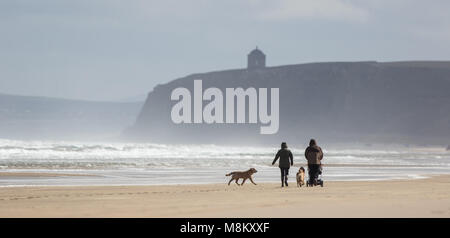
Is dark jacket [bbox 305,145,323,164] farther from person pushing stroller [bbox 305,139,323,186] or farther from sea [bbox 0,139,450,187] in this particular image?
sea [bbox 0,139,450,187]

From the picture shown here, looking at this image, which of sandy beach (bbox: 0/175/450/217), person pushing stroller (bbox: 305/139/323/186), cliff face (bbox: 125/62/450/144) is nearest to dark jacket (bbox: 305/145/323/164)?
person pushing stroller (bbox: 305/139/323/186)

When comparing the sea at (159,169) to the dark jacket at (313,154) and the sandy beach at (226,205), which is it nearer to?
the dark jacket at (313,154)

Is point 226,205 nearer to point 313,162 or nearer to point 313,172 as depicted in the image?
point 313,172

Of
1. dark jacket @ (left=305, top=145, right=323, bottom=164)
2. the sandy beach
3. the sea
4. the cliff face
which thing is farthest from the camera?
the cliff face

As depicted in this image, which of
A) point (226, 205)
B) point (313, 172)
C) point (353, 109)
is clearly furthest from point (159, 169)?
point (353, 109)

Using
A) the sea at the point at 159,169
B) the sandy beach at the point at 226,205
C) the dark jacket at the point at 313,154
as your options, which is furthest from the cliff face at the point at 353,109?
the sandy beach at the point at 226,205

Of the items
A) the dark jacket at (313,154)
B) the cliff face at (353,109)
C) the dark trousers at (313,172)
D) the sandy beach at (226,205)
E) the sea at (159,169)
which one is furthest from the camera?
the cliff face at (353,109)

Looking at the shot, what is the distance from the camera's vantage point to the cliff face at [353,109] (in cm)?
17700

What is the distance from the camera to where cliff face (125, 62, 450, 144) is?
581ft

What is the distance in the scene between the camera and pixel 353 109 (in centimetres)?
18600
